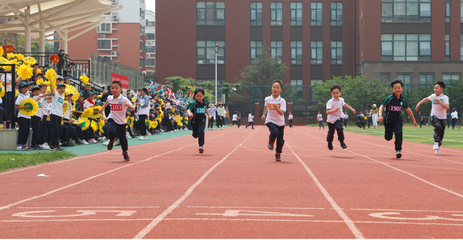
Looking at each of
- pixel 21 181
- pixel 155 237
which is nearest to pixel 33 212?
pixel 155 237

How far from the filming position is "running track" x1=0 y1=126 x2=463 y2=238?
16.2 ft

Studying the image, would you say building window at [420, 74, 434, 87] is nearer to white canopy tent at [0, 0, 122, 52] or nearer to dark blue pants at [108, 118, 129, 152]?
white canopy tent at [0, 0, 122, 52]

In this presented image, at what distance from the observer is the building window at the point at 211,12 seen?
70438 millimetres

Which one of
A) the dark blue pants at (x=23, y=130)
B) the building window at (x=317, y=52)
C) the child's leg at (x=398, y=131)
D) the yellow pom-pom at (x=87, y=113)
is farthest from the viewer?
the building window at (x=317, y=52)

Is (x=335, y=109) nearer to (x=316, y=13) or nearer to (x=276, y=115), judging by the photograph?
(x=276, y=115)

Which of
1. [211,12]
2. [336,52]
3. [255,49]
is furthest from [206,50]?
[336,52]

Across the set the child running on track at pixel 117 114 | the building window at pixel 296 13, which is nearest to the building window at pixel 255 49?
the building window at pixel 296 13

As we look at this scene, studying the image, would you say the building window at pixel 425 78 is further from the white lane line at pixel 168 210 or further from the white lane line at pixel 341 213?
the white lane line at pixel 168 210

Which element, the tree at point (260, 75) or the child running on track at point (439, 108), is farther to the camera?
the tree at point (260, 75)

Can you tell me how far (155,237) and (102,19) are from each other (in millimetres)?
45494

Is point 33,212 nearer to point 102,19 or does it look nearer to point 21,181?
point 21,181

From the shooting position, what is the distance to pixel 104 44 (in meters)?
87.0

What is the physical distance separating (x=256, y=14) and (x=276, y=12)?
2773 millimetres

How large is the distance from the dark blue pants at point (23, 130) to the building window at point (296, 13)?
5872cm
